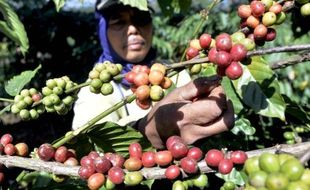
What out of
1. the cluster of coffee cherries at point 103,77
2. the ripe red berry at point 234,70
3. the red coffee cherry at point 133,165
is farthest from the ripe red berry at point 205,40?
the red coffee cherry at point 133,165

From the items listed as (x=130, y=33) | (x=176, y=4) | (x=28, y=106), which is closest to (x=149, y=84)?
(x=28, y=106)

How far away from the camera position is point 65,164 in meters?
1.30

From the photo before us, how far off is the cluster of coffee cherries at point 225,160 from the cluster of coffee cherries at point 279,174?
0.22 meters

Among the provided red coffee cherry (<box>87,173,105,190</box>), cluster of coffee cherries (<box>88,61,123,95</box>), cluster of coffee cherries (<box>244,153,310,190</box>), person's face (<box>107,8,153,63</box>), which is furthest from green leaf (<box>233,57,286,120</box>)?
person's face (<box>107,8,153,63</box>)

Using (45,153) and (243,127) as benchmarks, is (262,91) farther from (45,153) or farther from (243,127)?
(45,153)

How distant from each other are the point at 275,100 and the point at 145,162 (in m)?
0.54

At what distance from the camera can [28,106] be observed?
1461 mm

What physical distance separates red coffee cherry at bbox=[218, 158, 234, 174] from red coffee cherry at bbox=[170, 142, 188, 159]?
0.13m

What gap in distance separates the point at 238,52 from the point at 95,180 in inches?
19.0

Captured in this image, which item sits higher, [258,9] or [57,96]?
[258,9]

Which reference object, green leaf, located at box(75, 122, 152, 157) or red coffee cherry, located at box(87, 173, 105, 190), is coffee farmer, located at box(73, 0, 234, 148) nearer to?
green leaf, located at box(75, 122, 152, 157)

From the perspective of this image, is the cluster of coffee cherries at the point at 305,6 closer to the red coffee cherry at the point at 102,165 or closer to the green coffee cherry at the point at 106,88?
the green coffee cherry at the point at 106,88

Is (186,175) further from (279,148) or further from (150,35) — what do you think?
(150,35)

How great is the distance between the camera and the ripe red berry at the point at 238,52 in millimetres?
1104
